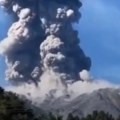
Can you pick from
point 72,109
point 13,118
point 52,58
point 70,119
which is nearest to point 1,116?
point 13,118

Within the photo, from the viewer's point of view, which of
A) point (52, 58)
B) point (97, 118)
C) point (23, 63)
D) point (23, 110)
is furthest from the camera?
point (23, 63)

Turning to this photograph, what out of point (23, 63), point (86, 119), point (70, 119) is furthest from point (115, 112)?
point (86, 119)

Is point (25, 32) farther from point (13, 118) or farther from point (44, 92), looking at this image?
point (13, 118)

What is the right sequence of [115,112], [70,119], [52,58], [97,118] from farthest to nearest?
[115,112], [52,58], [70,119], [97,118]

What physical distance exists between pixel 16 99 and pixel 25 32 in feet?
292

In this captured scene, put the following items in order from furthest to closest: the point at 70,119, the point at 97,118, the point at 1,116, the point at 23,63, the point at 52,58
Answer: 1. the point at 23,63
2. the point at 52,58
3. the point at 70,119
4. the point at 97,118
5. the point at 1,116

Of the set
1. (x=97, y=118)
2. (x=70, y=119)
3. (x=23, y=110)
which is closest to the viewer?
(x=23, y=110)

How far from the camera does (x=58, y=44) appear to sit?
450 feet

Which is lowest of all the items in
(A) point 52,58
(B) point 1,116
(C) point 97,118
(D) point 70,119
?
(B) point 1,116

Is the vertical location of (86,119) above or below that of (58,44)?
below

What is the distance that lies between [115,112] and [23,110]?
487ft

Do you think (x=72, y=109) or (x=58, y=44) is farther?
(x=72, y=109)

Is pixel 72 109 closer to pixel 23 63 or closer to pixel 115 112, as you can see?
pixel 115 112

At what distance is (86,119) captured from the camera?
293ft
